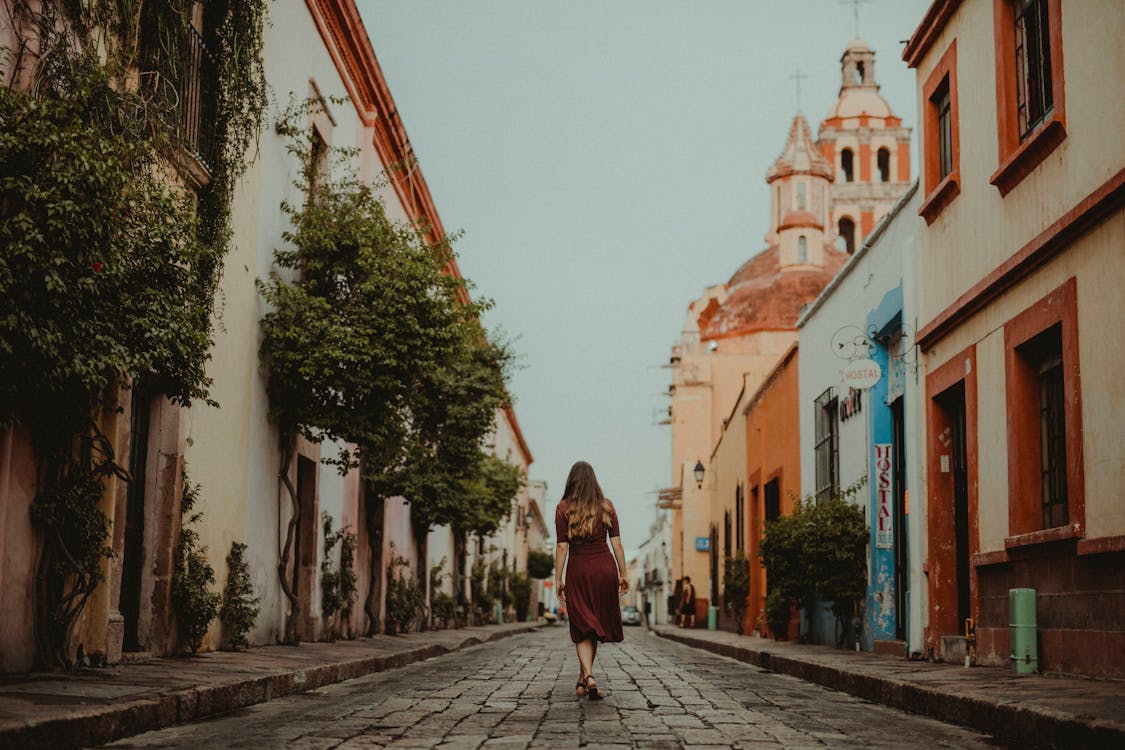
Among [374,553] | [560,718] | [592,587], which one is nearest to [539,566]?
[374,553]

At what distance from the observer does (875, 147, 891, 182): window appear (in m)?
69.7

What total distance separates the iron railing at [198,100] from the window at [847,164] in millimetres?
60535

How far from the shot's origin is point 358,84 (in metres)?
20.5

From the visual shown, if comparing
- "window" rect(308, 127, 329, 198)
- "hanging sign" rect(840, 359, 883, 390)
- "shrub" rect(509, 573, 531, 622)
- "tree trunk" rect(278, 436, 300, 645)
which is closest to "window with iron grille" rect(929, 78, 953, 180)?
"hanging sign" rect(840, 359, 883, 390)

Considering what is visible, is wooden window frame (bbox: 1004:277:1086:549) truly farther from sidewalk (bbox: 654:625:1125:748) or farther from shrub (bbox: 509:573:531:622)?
shrub (bbox: 509:573:531:622)

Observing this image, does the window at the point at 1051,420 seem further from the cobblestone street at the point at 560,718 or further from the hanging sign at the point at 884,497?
the hanging sign at the point at 884,497

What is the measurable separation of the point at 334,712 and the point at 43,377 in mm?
2809

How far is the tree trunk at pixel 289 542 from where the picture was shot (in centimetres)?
1543

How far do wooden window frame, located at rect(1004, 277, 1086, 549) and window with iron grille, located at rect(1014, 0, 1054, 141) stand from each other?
1656 millimetres

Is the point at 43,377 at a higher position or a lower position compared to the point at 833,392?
lower

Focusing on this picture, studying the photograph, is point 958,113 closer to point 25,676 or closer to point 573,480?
point 573,480

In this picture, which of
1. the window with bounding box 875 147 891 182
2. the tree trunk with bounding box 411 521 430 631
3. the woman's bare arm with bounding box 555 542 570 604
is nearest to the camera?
the woman's bare arm with bounding box 555 542 570 604

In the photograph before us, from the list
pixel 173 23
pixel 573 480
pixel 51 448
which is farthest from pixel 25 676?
pixel 173 23

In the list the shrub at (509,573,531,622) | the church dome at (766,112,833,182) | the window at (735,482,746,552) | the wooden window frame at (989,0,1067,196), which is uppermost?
the church dome at (766,112,833,182)
